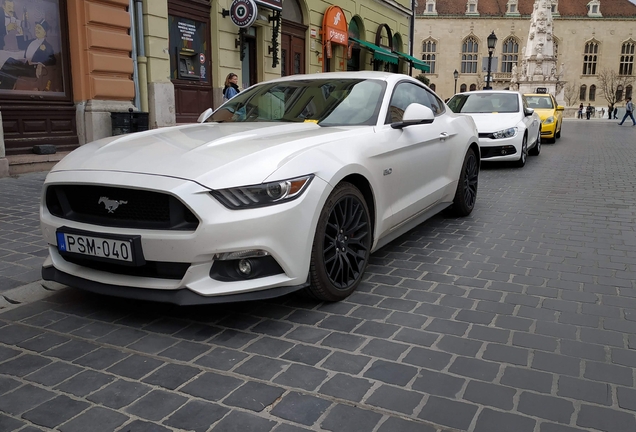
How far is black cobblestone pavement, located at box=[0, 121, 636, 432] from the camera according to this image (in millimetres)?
2436

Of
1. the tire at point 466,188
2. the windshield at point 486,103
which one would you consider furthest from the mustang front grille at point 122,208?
the windshield at point 486,103

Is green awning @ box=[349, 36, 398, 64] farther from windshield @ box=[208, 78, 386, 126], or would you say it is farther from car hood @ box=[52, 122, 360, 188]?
car hood @ box=[52, 122, 360, 188]

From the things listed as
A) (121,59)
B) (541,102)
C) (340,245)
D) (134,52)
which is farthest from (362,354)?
(541,102)

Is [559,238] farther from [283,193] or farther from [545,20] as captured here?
[545,20]

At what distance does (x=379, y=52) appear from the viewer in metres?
22.5

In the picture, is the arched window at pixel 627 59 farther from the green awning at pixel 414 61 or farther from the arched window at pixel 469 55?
the green awning at pixel 414 61

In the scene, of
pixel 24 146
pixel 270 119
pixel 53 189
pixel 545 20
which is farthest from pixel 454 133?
pixel 545 20

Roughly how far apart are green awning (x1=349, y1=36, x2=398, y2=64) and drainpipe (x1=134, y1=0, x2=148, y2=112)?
10565 mm

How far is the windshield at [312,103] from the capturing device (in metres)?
4.47

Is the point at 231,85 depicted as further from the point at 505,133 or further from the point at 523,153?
the point at 523,153

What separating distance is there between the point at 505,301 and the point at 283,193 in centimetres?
178

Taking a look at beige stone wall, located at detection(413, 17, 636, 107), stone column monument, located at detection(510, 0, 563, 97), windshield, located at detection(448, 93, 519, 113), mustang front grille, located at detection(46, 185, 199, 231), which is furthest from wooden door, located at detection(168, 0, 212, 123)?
beige stone wall, located at detection(413, 17, 636, 107)

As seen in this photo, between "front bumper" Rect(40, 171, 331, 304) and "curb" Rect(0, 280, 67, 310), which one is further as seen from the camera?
"curb" Rect(0, 280, 67, 310)

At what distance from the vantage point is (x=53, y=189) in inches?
140
